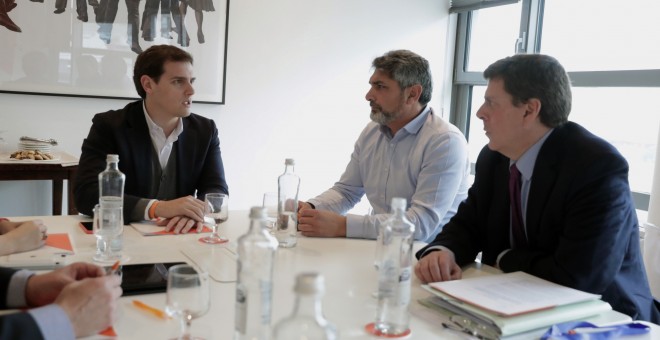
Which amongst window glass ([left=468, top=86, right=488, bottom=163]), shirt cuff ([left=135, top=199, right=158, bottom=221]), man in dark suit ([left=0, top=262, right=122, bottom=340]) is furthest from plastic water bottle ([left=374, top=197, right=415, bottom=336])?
window glass ([left=468, top=86, right=488, bottom=163])

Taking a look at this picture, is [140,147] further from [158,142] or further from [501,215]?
[501,215]

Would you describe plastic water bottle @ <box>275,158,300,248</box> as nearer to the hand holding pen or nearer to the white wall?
the hand holding pen

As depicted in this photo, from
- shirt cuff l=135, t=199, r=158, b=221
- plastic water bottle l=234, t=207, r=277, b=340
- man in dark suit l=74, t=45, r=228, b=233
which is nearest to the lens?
plastic water bottle l=234, t=207, r=277, b=340

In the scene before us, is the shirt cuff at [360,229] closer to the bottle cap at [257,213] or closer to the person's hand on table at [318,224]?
the person's hand on table at [318,224]

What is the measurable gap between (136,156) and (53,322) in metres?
1.40

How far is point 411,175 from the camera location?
2359 millimetres

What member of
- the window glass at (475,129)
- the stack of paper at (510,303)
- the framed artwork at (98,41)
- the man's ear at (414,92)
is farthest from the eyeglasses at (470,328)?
the window glass at (475,129)

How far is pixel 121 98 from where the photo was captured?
357cm

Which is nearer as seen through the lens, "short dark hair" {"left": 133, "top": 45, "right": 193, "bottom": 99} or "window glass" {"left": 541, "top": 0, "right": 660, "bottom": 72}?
"short dark hair" {"left": 133, "top": 45, "right": 193, "bottom": 99}

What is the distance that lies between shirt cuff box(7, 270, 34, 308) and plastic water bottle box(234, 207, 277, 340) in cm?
53

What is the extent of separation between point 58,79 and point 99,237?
7.41 feet

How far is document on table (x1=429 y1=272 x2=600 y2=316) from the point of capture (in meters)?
1.16

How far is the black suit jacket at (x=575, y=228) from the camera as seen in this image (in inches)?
57.6

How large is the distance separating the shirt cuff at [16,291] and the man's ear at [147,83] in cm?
143
